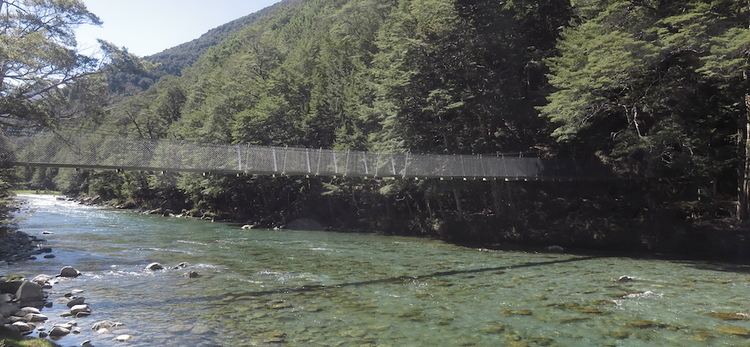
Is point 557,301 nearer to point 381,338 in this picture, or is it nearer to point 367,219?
point 381,338

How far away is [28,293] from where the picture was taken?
8633 millimetres

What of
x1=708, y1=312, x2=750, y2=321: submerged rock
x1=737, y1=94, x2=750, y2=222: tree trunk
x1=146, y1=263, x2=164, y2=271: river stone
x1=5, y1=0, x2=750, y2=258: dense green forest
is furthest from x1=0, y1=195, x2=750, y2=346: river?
x1=5, y1=0, x2=750, y2=258: dense green forest

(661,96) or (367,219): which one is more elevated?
(661,96)

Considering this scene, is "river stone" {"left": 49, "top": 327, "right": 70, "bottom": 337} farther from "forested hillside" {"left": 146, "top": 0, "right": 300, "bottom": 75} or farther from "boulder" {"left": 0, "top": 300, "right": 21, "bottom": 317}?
"forested hillside" {"left": 146, "top": 0, "right": 300, "bottom": 75}

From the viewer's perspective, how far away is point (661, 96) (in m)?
14.7

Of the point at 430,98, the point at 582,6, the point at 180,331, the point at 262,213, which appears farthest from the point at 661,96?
the point at 262,213

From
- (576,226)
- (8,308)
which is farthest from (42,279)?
(576,226)

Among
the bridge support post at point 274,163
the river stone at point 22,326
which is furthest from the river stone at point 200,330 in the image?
the bridge support post at point 274,163

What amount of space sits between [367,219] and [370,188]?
180cm

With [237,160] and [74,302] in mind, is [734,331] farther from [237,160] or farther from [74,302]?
[237,160]

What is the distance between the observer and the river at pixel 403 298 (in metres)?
6.66

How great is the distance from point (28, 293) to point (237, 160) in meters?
5.80

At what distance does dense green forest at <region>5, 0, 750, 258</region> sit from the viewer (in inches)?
539

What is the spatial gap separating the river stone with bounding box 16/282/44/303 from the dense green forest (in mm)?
5310
